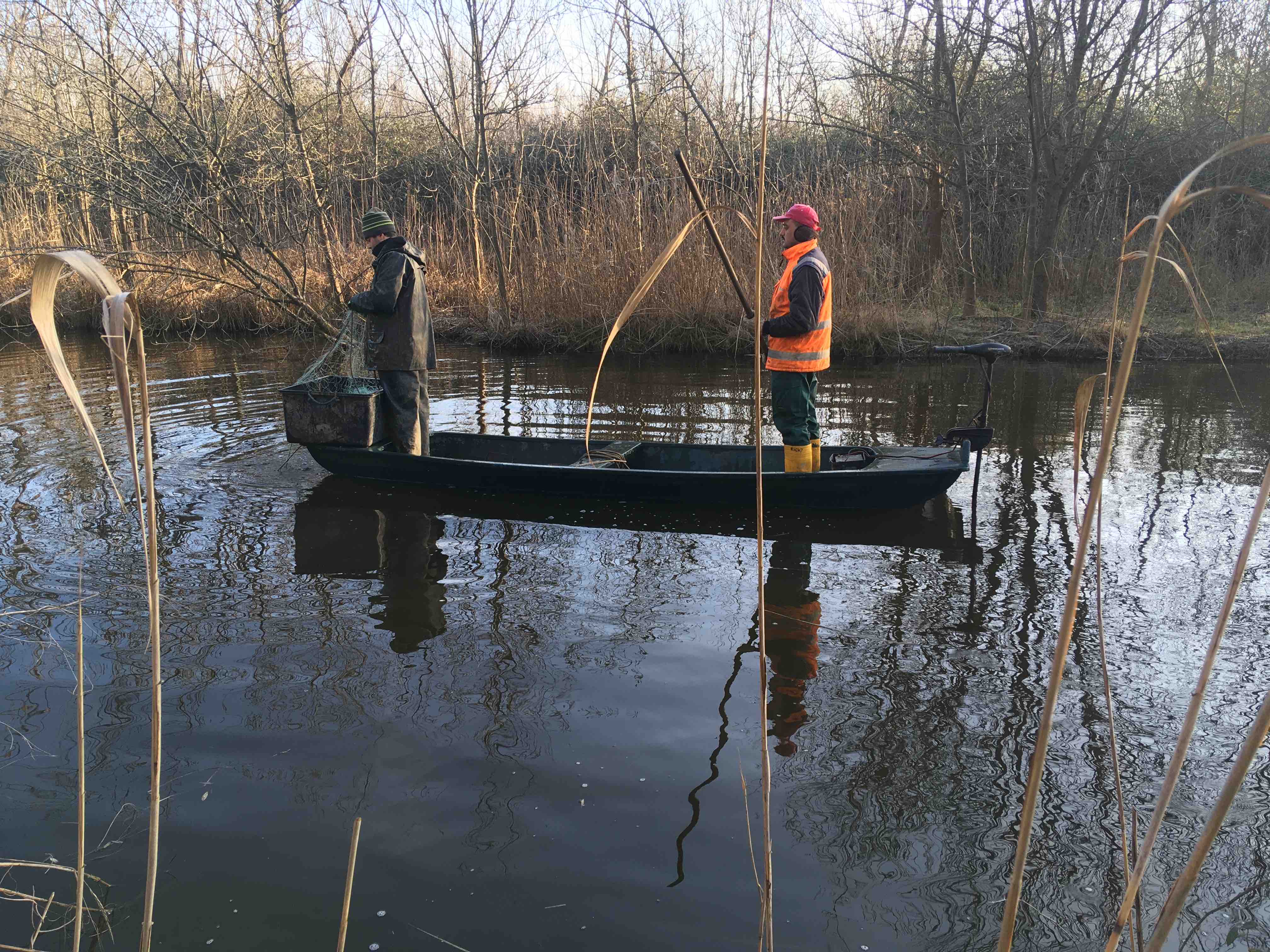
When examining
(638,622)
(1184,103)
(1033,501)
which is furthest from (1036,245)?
(638,622)

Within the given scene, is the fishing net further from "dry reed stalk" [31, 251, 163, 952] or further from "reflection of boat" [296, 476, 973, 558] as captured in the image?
"dry reed stalk" [31, 251, 163, 952]

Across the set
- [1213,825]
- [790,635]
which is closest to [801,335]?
[790,635]

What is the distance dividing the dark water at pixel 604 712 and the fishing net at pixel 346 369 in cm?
79

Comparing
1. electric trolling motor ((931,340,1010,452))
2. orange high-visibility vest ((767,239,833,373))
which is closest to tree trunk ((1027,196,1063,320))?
electric trolling motor ((931,340,1010,452))

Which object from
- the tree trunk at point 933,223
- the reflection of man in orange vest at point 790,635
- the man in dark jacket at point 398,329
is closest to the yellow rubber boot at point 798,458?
the reflection of man in orange vest at point 790,635

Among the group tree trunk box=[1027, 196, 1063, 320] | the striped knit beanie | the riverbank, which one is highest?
tree trunk box=[1027, 196, 1063, 320]

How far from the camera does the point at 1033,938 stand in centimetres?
252

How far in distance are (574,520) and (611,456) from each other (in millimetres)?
705

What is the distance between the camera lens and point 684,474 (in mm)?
5949

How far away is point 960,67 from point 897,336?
4524 millimetres

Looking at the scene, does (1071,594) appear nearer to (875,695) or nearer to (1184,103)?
(875,695)

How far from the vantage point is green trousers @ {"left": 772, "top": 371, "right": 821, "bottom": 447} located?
19.7 ft

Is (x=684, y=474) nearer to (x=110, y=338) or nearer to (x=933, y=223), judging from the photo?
(x=110, y=338)

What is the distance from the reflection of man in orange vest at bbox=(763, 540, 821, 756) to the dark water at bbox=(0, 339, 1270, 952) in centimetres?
2
